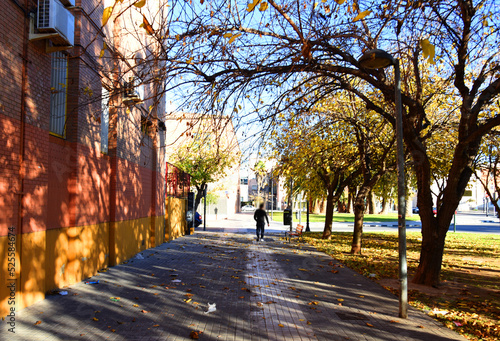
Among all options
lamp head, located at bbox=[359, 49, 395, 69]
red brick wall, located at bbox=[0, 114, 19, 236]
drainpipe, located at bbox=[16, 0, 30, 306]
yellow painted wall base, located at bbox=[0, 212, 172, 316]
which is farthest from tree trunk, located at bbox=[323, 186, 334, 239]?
red brick wall, located at bbox=[0, 114, 19, 236]

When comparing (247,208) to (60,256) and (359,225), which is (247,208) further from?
(60,256)

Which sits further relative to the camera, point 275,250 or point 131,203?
point 275,250

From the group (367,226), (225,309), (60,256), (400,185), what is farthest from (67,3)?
(367,226)

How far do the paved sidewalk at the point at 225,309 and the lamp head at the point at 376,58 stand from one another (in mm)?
4108

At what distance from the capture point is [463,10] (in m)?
8.48

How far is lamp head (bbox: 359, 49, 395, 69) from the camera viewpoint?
6.54 m

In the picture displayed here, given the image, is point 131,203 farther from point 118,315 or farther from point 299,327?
point 299,327

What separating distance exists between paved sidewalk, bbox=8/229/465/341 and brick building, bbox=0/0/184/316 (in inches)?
27.6

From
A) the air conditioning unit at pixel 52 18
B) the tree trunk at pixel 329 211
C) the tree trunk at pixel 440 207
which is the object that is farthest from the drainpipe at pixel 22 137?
the tree trunk at pixel 329 211

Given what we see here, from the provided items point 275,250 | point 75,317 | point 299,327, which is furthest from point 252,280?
point 275,250

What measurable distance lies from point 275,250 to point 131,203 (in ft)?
20.1

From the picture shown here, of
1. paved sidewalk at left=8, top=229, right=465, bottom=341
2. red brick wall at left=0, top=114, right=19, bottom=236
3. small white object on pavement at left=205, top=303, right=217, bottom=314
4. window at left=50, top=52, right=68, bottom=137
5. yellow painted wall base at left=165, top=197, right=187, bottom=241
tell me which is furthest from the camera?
yellow painted wall base at left=165, top=197, right=187, bottom=241

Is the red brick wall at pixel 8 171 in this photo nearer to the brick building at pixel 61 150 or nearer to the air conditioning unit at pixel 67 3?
the brick building at pixel 61 150

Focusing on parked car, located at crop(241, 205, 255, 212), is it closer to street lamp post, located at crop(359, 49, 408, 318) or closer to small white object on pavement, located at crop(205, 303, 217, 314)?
small white object on pavement, located at crop(205, 303, 217, 314)
